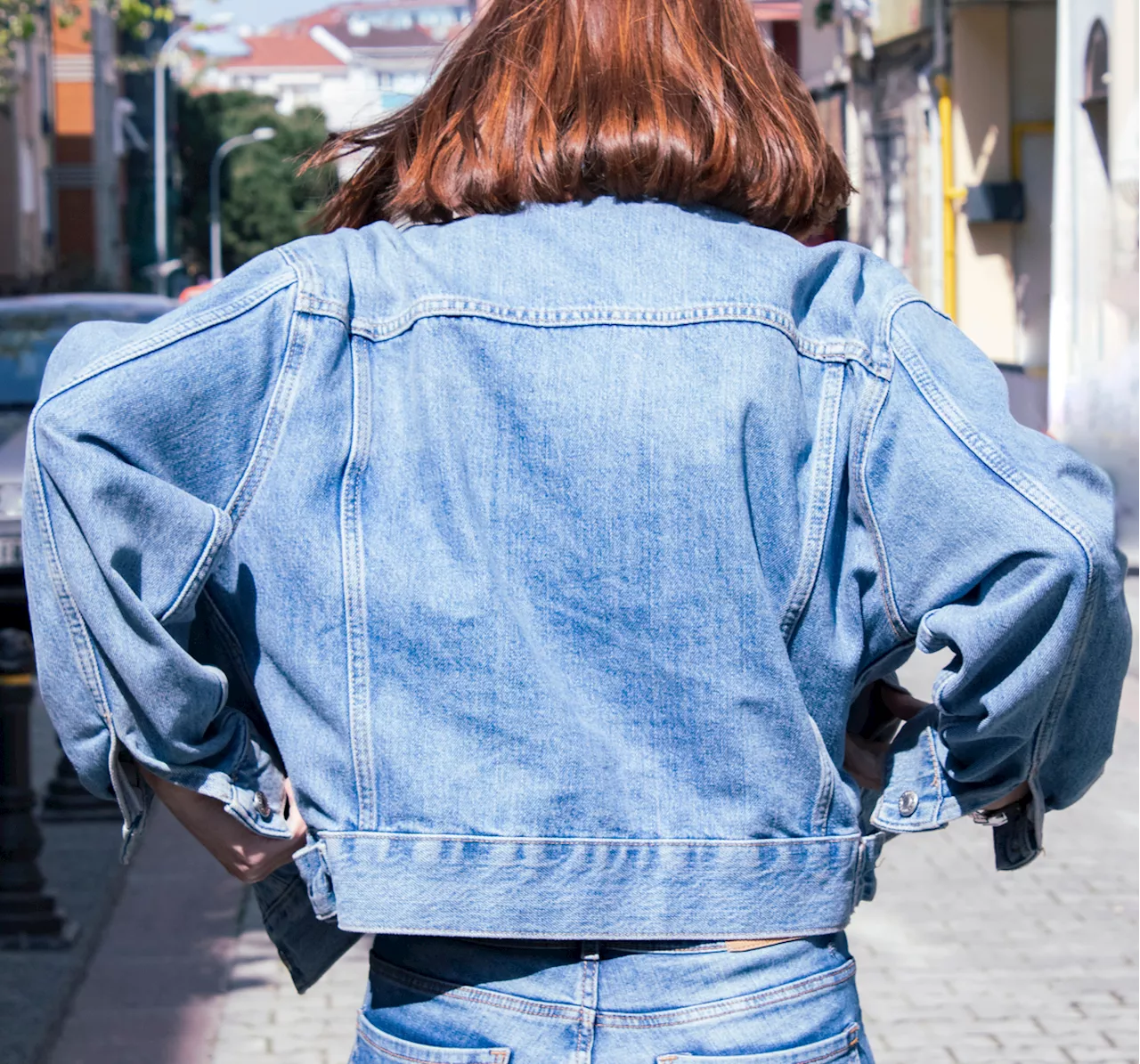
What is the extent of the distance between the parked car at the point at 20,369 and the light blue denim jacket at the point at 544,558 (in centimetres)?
498

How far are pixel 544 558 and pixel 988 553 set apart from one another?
0.37 metres

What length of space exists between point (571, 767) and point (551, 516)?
0.70 feet

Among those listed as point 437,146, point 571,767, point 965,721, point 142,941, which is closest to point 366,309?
point 437,146

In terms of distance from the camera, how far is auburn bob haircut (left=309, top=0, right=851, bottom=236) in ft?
5.17

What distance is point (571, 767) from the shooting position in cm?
150

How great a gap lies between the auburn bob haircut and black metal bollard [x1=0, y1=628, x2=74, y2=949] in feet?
12.4

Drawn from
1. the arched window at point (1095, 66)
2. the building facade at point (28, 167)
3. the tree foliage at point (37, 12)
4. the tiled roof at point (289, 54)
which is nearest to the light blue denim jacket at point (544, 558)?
the arched window at point (1095, 66)

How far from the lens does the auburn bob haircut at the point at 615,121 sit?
1.58 metres

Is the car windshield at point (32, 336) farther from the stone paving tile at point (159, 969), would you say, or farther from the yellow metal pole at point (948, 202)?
the yellow metal pole at point (948, 202)

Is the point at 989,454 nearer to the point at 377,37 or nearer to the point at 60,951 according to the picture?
the point at 60,951

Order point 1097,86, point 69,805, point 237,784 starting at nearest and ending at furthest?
point 237,784 < point 69,805 < point 1097,86

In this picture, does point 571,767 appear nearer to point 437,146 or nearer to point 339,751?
point 339,751

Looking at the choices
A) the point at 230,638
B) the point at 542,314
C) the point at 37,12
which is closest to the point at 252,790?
the point at 230,638

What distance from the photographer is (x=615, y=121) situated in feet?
5.18
